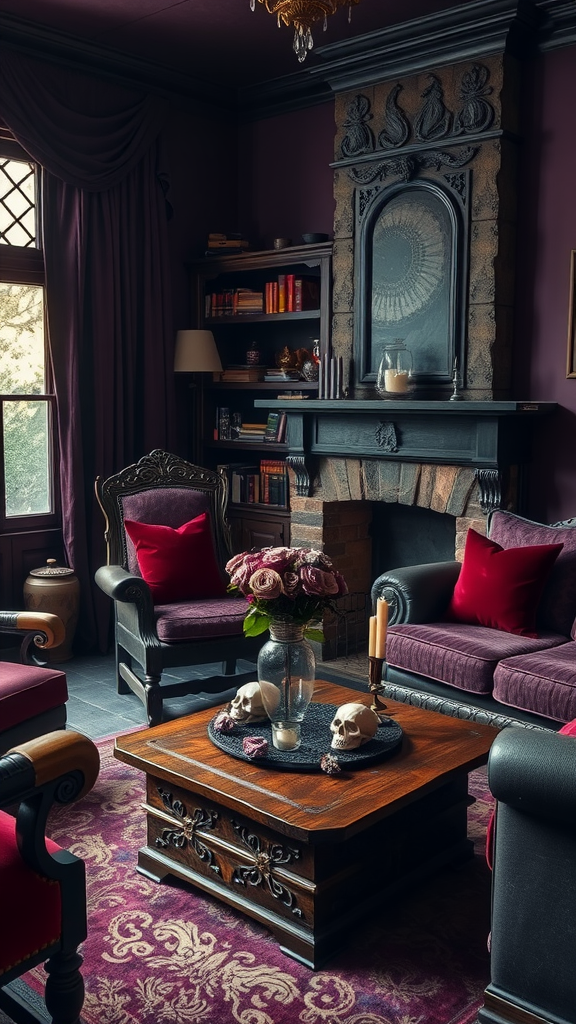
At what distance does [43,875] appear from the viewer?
1878 millimetres

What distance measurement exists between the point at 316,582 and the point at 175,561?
1.73 m

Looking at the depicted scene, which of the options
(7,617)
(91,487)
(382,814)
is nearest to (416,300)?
(91,487)

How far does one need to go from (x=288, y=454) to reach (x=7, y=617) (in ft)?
7.17

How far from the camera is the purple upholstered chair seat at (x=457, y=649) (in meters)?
3.39

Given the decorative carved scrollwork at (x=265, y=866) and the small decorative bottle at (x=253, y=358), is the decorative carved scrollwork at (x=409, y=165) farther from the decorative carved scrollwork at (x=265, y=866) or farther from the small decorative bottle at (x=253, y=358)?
the decorative carved scrollwork at (x=265, y=866)

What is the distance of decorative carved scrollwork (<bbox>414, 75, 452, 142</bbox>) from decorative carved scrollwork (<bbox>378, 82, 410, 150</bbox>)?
0.27 feet

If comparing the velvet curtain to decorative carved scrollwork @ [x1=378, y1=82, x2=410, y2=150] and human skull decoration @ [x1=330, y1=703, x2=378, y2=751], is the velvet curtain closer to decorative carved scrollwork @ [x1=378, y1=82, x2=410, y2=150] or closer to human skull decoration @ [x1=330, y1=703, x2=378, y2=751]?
decorative carved scrollwork @ [x1=378, y1=82, x2=410, y2=150]

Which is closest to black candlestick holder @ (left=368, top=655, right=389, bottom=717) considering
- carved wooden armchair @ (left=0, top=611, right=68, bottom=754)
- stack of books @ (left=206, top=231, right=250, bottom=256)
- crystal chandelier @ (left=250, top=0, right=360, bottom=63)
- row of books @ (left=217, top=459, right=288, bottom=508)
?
carved wooden armchair @ (left=0, top=611, right=68, bottom=754)

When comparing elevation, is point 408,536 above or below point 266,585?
below

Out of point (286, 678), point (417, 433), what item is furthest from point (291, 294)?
point (286, 678)

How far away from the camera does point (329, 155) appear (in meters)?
5.29

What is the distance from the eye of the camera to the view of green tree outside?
4.89m

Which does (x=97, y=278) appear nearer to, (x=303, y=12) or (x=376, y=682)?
(x=303, y=12)

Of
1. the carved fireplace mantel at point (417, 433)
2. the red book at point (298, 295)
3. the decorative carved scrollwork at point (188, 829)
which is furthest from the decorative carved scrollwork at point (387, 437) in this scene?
the decorative carved scrollwork at point (188, 829)
